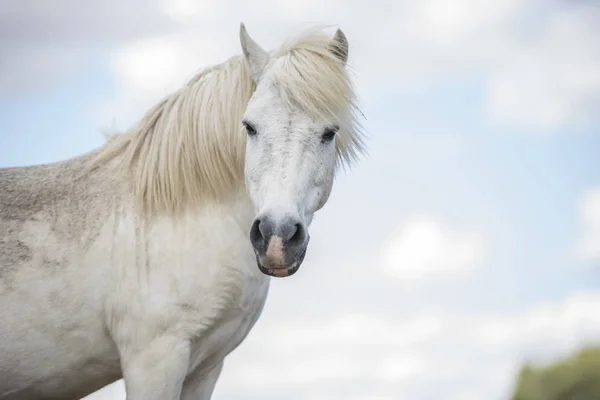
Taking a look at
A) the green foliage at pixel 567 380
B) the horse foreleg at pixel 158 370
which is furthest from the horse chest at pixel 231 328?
the green foliage at pixel 567 380

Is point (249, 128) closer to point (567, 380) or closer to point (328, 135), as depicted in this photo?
point (328, 135)

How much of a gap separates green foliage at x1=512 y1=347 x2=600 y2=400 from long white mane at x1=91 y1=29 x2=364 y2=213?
6.85 ft

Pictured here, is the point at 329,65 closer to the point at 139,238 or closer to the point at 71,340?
the point at 139,238

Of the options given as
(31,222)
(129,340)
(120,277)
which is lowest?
(129,340)

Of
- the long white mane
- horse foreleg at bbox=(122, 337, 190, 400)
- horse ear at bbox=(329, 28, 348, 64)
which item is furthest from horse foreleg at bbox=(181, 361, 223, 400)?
horse ear at bbox=(329, 28, 348, 64)

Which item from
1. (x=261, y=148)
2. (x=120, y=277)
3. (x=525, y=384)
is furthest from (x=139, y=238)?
(x=525, y=384)

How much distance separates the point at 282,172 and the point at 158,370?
144 cm

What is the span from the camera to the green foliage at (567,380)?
3795 mm

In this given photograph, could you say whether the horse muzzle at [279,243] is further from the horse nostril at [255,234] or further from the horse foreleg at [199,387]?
the horse foreleg at [199,387]

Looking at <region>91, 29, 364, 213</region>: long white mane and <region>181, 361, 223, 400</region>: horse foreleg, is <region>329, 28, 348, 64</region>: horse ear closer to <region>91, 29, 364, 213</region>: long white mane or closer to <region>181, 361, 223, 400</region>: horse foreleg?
<region>91, 29, 364, 213</region>: long white mane

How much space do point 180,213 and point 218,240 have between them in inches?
12.7

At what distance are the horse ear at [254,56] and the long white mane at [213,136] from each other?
9 centimetres

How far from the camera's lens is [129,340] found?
5121 millimetres

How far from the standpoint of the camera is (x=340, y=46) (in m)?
5.55
